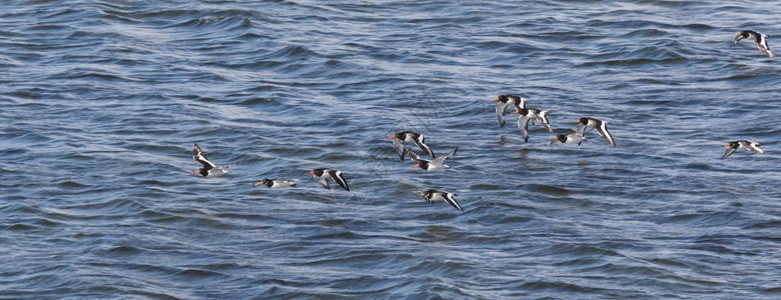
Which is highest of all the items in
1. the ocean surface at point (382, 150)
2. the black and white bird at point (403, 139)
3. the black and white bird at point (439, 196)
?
the black and white bird at point (403, 139)

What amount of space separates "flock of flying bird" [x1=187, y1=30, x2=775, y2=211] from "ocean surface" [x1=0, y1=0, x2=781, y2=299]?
0.98ft

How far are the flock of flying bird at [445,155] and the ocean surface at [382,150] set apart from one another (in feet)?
0.98

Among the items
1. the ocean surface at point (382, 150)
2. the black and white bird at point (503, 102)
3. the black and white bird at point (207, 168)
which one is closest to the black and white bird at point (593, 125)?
the ocean surface at point (382, 150)

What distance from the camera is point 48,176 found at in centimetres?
2114

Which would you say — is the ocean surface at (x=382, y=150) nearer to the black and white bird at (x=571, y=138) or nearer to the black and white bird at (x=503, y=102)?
the black and white bird at (x=571, y=138)

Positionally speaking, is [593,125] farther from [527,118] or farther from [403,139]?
[403,139]

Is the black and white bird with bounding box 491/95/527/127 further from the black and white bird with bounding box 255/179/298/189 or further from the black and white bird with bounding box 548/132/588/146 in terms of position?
the black and white bird with bounding box 255/179/298/189

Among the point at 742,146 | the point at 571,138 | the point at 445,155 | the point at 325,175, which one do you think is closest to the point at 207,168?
the point at 325,175

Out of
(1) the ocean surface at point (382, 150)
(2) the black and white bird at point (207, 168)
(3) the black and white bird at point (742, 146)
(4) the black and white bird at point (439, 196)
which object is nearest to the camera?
(1) the ocean surface at point (382, 150)

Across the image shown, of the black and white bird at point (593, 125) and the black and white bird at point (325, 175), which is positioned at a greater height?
the black and white bird at point (593, 125)

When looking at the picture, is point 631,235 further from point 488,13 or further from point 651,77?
point 488,13

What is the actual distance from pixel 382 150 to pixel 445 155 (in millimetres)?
1861

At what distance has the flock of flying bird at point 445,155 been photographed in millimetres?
19277

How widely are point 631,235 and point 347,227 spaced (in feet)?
13.2
